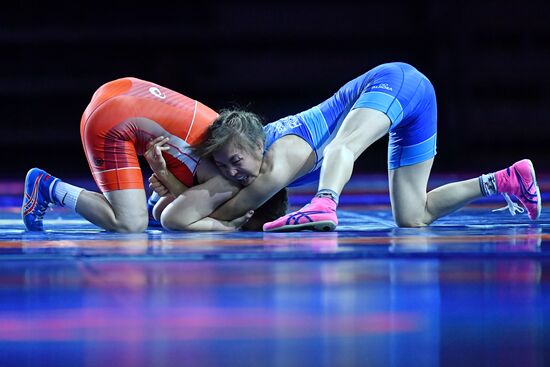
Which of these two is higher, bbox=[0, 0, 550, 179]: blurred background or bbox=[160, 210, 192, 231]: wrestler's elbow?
bbox=[0, 0, 550, 179]: blurred background

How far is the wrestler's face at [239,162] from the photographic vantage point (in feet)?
9.50

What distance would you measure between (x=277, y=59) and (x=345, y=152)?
5.39 meters

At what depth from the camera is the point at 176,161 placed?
3078 mm

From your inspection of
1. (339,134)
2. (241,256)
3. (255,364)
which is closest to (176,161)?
(339,134)

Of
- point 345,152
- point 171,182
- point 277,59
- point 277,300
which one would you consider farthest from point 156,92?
point 277,59

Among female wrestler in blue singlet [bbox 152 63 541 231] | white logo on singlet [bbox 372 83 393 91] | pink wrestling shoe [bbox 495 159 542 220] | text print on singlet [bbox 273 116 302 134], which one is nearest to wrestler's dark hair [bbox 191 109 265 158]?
female wrestler in blue singlet [bbox 152 63 541 231]

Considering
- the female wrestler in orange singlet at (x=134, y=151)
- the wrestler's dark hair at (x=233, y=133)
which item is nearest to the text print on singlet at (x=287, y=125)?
the wrestler's dark hair at (x=233, y=133)

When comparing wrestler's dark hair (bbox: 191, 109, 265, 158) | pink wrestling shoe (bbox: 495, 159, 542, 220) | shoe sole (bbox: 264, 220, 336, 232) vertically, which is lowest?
shoe sole (bbox: 264, 220, 336, 232)

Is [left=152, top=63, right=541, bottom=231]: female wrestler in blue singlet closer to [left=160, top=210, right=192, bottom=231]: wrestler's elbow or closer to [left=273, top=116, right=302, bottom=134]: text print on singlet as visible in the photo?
[left=273, top=116, right=302, bottom=134]: text print on singlet

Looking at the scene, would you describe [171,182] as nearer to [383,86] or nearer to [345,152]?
[345,152]

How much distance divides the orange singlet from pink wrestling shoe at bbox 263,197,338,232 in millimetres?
447

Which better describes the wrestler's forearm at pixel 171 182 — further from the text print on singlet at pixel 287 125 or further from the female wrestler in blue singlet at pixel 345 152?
the text print on singlet at pixel 287 125

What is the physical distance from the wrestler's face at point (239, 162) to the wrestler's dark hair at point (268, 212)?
18cm

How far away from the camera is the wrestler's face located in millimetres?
2896
